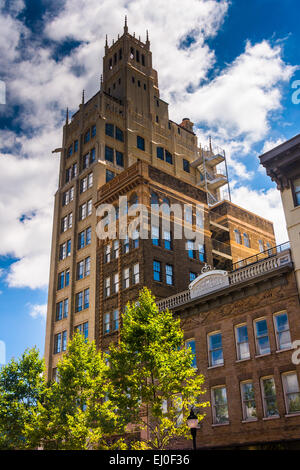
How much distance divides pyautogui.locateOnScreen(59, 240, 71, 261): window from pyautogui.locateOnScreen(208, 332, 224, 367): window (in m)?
25.4

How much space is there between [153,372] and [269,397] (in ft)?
21.8

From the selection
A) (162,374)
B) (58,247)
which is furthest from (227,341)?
(58,247)

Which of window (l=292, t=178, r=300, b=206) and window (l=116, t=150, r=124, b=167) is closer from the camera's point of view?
window (l=292, t=178, r=300, b=206)

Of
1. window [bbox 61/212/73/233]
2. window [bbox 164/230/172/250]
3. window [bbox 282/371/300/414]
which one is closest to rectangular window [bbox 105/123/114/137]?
window [bbox 61/212/73/233]

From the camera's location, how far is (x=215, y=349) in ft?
105

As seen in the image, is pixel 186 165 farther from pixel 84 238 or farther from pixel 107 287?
pixel 107 287

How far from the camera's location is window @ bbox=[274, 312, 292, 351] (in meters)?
28.2

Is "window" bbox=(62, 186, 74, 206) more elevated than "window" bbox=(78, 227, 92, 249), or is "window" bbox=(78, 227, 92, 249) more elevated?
"window" bbox=(62, 186, 74, 206)

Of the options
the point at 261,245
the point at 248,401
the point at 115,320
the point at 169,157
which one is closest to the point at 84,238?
the point at 115,320

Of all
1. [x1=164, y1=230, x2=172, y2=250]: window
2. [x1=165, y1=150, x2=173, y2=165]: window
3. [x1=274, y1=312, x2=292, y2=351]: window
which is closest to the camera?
[x1=274, y1=312, x2=292, y2=351]: window

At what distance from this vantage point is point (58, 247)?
2215 inches

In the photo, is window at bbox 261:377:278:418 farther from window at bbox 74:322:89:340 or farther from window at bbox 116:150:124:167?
window at bbox 116:150:124:167

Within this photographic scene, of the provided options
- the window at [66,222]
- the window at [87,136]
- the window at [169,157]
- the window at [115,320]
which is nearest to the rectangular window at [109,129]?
the window at [87,136]

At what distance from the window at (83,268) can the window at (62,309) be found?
331cm
